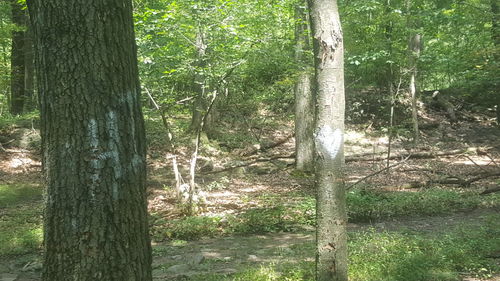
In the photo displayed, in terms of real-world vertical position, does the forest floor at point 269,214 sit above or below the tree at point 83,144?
below

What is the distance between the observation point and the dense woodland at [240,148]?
235 cm

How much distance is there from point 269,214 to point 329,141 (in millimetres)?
5194

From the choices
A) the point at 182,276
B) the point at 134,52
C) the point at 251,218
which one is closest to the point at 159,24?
the point at 251,218

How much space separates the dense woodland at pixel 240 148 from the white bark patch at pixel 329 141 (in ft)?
0.05

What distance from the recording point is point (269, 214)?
9.07m

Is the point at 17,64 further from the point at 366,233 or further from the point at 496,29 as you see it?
the point at 496,29

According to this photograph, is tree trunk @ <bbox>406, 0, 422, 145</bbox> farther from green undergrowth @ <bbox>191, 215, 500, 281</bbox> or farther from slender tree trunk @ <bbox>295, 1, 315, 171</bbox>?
green undergrowth @ <bbox>191, 215, 500, 281</bbox>

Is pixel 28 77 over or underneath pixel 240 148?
over

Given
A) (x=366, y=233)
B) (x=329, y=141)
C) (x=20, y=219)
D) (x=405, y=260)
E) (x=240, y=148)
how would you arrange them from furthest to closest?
(x=240, y=148) → (x=20, y=219) → (x=366, y=233) → (x=405, y=260) → (x=329, y=141)

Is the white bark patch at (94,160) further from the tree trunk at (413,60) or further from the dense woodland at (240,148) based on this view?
the tree trunk at (413,60)

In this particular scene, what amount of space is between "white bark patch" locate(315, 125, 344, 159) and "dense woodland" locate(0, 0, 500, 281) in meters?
0.01

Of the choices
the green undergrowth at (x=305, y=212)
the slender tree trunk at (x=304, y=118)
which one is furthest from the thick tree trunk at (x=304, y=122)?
the green undergrowth at (x=305, y=212)


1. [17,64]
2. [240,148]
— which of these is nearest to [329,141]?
[240,148]

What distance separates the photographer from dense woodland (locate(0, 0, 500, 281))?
2346 mm
